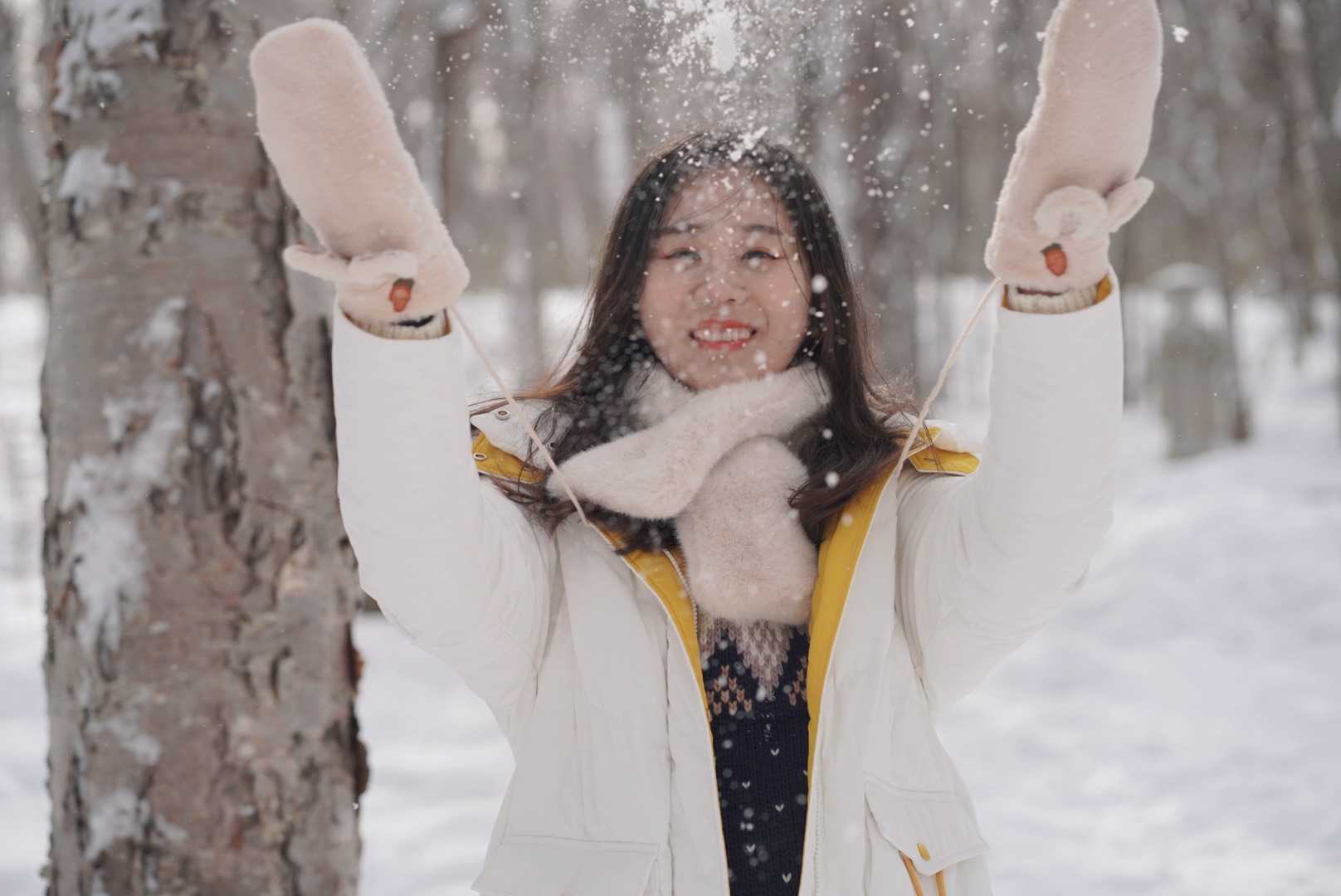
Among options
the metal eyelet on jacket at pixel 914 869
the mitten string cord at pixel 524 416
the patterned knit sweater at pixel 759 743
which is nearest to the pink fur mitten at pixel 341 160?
the mitten string cord at pixel 524 416

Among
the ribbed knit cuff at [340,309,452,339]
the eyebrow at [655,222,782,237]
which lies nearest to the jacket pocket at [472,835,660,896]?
the ribbed knit cuff at [340,309,452,339]

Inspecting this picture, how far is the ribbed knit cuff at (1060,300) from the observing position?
1.17m

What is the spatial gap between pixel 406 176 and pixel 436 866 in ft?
9.25

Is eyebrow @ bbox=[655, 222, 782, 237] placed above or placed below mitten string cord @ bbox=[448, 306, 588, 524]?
above

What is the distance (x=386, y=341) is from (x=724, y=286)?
0.69 metres

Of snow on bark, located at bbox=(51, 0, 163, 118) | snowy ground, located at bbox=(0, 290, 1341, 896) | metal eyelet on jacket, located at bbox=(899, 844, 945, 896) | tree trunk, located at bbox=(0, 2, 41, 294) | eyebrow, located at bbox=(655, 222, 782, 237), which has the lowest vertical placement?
snowy ground, located at bbox=(0, 290, 1341, 896)

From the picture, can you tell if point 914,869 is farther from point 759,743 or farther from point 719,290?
point 719,290

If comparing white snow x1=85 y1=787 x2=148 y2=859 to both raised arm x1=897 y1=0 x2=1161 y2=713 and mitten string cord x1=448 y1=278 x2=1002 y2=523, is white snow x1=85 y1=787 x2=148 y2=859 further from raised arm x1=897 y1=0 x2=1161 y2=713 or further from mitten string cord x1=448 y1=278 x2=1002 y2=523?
raised arm x1=897 y1=0 x2=1161 y2=713

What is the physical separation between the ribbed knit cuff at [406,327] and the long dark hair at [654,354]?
0.53 metres

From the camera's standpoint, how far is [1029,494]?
1.24 m

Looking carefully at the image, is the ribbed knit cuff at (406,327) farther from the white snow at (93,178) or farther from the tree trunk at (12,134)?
the tree trunk at (12,134)

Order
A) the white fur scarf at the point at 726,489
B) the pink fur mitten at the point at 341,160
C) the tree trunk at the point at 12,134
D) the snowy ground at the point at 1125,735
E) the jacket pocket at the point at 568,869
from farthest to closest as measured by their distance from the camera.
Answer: the tree trunk at the point at 12,134 → the snowy ground at the point at 1125,735 → the white fur scarf at the point at 726,489 → the jacket pocket at the point at 568,869 → the pink fur mitten at the point at 341,160

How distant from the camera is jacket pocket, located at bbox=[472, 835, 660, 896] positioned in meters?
1.36

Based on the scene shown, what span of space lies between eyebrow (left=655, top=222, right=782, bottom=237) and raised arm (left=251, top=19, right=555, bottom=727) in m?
0.65
